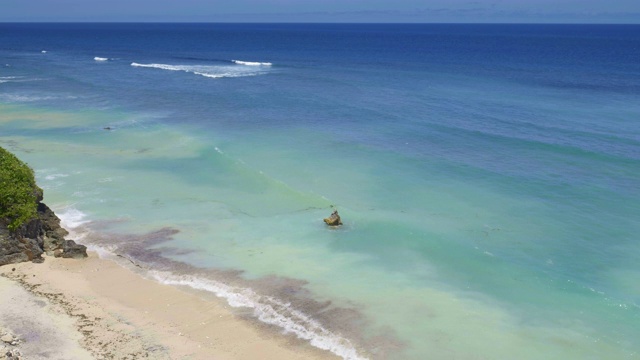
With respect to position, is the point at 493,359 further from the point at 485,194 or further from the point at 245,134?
the point at 245,134

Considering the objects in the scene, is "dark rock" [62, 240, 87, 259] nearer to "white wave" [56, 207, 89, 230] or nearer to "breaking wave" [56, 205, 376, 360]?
"breaking wave" [56, 205, 376, 360]

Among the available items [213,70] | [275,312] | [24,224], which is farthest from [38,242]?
[213,70]

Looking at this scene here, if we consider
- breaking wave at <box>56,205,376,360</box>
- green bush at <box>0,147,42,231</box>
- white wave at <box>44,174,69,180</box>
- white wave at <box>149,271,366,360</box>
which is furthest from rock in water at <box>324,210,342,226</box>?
white wave at <box>44,174,69,180</box>

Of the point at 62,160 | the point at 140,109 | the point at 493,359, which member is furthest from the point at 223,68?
the point at 493,359

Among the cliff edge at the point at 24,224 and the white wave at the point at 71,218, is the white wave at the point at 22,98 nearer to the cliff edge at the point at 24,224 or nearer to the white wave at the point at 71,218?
the white wave at the point at 71,218

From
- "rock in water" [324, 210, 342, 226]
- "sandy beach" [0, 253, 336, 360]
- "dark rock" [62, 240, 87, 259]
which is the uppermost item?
"rock in water" [324, 210, 342, 226]

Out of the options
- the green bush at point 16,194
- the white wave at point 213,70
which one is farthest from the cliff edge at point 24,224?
the white wave at point 213,70
